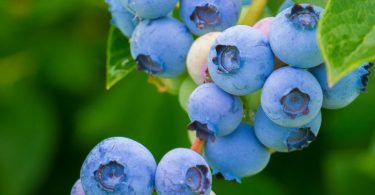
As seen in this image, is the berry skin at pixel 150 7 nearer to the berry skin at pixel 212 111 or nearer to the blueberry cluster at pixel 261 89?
the blueberry cluster at pixel 261 89

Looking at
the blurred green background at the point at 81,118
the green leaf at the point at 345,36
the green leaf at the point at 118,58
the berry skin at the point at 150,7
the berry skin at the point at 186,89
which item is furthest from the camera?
the blurred green background at the point at 81,118

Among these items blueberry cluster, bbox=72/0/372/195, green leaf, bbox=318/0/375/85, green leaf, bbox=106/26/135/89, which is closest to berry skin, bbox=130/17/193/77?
blueberry cluster, bbox=72/0/372/195

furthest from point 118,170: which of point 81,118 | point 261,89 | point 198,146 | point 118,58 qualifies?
point 81,118

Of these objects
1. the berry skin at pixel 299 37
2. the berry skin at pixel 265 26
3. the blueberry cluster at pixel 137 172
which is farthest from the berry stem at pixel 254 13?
the blueberry cluster at pixel 137 172

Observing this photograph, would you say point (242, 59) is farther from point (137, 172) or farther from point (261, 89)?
point (137, 172)

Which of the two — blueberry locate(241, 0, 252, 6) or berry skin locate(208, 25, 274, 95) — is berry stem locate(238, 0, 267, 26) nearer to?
blueberry locate(241, 0, 252, 6)
